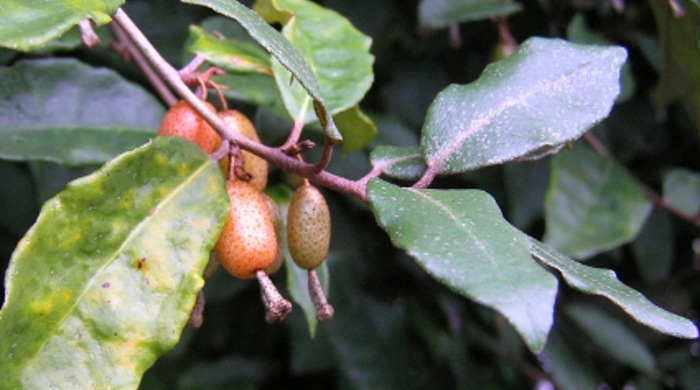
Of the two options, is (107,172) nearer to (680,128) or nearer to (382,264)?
(382,264)

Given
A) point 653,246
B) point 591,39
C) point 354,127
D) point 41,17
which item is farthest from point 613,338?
point 41,17

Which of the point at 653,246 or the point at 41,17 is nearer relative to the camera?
the point at 41,17

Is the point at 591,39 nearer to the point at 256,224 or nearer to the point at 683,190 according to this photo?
the point at 683,190

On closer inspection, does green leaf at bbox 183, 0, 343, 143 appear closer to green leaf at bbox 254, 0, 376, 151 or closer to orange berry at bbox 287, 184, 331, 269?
orange berry at bbox 287, 184, 331, 269

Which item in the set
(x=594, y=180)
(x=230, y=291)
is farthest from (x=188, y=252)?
(x=594, y=180)

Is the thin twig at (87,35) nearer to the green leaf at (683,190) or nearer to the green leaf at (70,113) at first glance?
the green leaf at (70,113)

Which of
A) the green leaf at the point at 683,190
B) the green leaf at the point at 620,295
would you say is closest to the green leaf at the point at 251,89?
the green leaf at the point at 620,295
